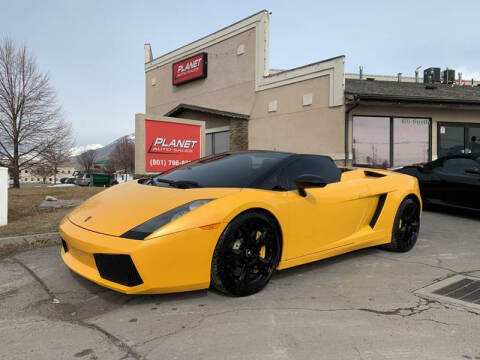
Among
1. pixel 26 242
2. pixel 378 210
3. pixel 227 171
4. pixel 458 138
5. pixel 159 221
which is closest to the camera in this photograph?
pixel 159 221

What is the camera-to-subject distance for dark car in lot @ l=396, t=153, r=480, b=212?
6.95 m

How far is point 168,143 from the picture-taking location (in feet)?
36.5

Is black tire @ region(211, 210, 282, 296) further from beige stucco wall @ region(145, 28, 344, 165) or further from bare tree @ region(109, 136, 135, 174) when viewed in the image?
bare tree @ region(109, 136, 135, 174)

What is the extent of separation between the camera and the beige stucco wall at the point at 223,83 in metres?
16.3

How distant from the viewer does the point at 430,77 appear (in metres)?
19.5

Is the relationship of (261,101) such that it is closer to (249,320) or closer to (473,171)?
(473,171)

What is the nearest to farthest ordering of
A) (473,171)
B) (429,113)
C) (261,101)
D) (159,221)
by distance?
1. (159,221)
2. (473,171)
3. (429,113)
4. (261,101)

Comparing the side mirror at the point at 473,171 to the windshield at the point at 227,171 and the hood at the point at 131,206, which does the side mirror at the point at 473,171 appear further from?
the hood at the point at 131,206

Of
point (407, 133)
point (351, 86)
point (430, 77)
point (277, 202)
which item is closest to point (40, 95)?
point (351, 86)

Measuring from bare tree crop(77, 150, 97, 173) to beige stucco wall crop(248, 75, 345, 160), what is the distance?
7264cm

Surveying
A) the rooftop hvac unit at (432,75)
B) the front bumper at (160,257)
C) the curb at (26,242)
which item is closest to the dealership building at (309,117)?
the rooftop hvac unit at (432,75)

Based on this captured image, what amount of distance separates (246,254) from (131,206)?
1.01 metres

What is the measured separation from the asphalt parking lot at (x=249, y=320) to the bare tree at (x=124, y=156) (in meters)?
58.5

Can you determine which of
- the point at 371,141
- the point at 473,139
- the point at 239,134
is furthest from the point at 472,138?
the point at 239,134
